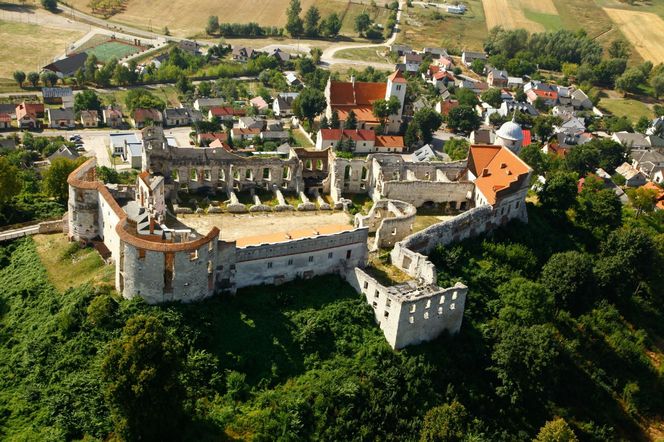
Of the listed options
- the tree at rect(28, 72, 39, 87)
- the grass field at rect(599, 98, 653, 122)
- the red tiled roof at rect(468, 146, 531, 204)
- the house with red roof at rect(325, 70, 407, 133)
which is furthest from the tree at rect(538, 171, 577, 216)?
the tree at rect(28, 72, 39, 87)

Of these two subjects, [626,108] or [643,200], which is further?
[626,108]

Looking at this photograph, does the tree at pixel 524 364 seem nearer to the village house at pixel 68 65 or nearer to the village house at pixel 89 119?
the village house at pixel 89 119

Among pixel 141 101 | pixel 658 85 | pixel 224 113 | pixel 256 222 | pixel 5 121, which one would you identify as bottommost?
pixel 5 121

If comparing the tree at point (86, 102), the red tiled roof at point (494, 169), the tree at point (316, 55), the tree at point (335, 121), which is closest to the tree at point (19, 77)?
the tree at point (86, 102)

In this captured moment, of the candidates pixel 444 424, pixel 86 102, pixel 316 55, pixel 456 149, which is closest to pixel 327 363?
pixel 444 424

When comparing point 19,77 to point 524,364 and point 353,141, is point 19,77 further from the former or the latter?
point 524,364

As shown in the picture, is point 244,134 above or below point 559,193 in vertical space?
below
